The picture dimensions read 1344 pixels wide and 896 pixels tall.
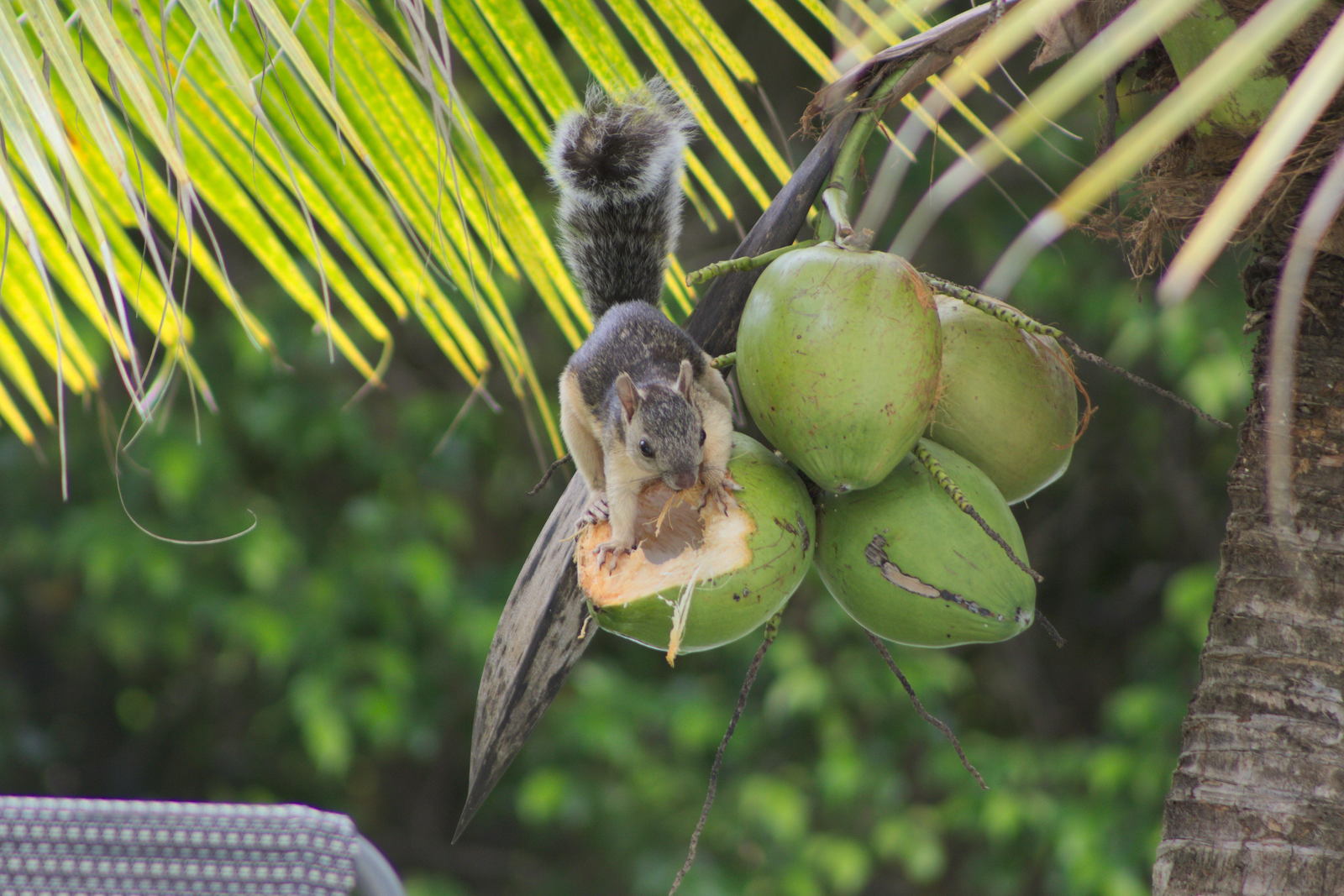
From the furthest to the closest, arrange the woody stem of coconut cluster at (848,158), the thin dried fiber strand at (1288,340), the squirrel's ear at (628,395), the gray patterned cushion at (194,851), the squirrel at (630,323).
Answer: the squirrel's ear at (628,395)
the squirrel at (630,323)
the woody stem of coconut cluster at (848,158)
the gray patterned cushion at (194,851)
the thin dried fiber strand at (1288,340)

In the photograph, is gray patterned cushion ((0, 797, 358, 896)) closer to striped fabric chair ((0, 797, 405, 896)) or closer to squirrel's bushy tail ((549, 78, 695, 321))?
striped fabric chair ((0, 797, 405, 896))

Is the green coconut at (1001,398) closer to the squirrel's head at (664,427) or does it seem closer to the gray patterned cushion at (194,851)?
the squirrel's head at (664,427)

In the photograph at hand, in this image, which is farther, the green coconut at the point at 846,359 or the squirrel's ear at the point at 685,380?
the squirrel's ear at the point at 685,380

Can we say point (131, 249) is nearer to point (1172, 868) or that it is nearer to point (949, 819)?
point (1172, 868)

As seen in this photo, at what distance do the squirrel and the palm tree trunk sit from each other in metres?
0.29

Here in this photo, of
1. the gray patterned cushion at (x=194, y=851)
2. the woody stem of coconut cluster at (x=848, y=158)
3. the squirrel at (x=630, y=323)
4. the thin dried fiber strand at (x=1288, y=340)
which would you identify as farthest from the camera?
the squirrel at (x=630, y=323)

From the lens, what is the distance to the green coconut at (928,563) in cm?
61

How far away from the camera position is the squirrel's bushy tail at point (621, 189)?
0.85 m

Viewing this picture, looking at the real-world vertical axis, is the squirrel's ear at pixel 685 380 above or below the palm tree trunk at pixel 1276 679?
above

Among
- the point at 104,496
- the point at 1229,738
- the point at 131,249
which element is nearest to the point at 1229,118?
the point at 1229,738

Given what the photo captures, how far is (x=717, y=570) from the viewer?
58 cm

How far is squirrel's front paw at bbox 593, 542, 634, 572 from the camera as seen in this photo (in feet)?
2.06

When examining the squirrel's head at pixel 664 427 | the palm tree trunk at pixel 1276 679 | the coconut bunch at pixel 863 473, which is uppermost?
the coconut bunch at pixel 863 473

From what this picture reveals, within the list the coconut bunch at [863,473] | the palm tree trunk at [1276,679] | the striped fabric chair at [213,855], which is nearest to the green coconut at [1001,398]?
the coconut bunch at [863,473]
